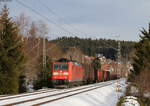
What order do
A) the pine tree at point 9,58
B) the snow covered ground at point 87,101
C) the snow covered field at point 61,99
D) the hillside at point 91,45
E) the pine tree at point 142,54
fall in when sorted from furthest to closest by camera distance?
the hillside at point 91,45 < the pine tree at point 142,54 < the pine tree at point 9,58 < the snow covered ground at point 87,101 < the snow covered field at point 61,99

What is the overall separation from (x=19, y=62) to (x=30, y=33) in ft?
99.0

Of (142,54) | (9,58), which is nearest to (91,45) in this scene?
(142,54)

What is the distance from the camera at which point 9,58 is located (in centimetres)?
2638

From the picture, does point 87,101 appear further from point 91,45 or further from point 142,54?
point 91,45

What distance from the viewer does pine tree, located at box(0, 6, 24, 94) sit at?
26031 millimetres

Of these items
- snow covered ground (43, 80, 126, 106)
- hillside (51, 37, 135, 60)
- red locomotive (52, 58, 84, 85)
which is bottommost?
snow covered ground (43, 80, 126, 106)

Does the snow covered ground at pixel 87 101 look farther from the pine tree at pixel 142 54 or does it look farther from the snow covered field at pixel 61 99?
the pine tree at pixel 142 54

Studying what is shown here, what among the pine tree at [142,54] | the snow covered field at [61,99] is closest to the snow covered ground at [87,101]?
the snow covered field at [61,99]

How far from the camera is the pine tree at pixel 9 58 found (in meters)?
26.0

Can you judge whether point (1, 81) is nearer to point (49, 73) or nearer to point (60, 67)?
point (60, 67)

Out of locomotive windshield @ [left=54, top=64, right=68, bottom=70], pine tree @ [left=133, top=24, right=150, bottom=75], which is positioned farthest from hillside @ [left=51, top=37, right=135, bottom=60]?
locomotive windshield @ [left=54, top=64, right=68, bottom=70]

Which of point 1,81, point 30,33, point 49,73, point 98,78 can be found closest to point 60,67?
point 49,73

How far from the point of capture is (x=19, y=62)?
91.1 ft

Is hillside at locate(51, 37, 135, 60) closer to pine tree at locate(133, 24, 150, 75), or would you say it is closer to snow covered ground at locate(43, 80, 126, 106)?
pine tree at locate(133, 24, 150, 75)
